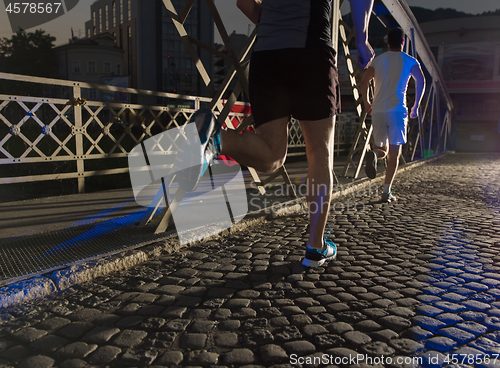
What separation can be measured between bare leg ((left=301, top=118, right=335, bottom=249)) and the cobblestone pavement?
371 millimetres

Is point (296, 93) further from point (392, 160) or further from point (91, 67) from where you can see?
point (91, 67)

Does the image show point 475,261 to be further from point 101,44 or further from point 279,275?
point 101,44

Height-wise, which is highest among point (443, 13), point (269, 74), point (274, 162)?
point (443, 13)

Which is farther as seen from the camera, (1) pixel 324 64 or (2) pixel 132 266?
(2) pixel 132 266

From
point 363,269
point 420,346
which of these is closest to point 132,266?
point 363,269

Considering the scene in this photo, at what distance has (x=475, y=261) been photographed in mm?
2639

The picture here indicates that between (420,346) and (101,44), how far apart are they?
61.6 metres

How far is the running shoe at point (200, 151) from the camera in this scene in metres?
2.15

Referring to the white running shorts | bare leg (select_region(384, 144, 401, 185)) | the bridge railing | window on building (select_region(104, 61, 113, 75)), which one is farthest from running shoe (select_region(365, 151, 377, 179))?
window on building (select_region(104, 61, 113, 75))

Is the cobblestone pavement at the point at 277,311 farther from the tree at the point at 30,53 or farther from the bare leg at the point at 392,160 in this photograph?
the tree at the point at 30,53

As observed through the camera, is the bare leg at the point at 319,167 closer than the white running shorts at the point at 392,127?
Yes

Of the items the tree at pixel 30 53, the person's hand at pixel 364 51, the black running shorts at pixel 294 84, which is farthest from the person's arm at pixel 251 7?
the tree at pixel 30 53

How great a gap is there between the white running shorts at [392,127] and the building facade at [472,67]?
45870 millimetres

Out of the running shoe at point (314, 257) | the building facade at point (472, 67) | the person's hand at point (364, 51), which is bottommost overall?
the running shoe at point (314, 257)
